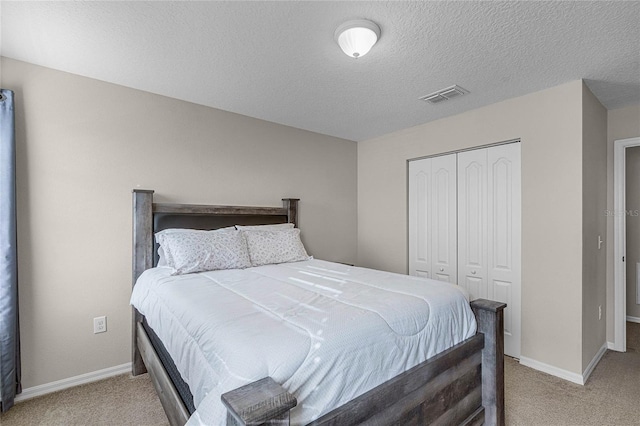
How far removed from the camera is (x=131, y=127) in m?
2.58

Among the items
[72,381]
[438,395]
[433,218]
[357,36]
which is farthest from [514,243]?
[72,381]

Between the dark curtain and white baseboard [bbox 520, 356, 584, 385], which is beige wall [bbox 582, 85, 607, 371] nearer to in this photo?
white baseboard [bbox 520, 356, 584, 385]

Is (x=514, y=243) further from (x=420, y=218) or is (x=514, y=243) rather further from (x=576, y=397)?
(x=576, y=397)

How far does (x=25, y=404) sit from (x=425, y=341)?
262cm

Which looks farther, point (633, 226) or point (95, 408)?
point (633, 226)

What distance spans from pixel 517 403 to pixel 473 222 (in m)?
1.59

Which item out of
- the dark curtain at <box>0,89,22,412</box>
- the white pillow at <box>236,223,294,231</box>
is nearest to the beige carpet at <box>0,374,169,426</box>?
the dark curtain at <box>0,89,22,412</box>

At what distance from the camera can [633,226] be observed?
384 centimetres

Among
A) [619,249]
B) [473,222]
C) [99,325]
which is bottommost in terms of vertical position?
[99,325]

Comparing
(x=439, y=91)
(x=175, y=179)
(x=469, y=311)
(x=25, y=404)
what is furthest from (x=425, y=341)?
(x=25, y=404)

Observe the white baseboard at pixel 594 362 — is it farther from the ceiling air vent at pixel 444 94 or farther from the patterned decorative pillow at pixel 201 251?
the patterned decorative pillow at pixel 201 251

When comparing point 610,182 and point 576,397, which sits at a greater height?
point 610,182

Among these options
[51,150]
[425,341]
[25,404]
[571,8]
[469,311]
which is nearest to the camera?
[425,341]

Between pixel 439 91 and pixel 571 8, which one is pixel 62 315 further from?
pixel 571 8
